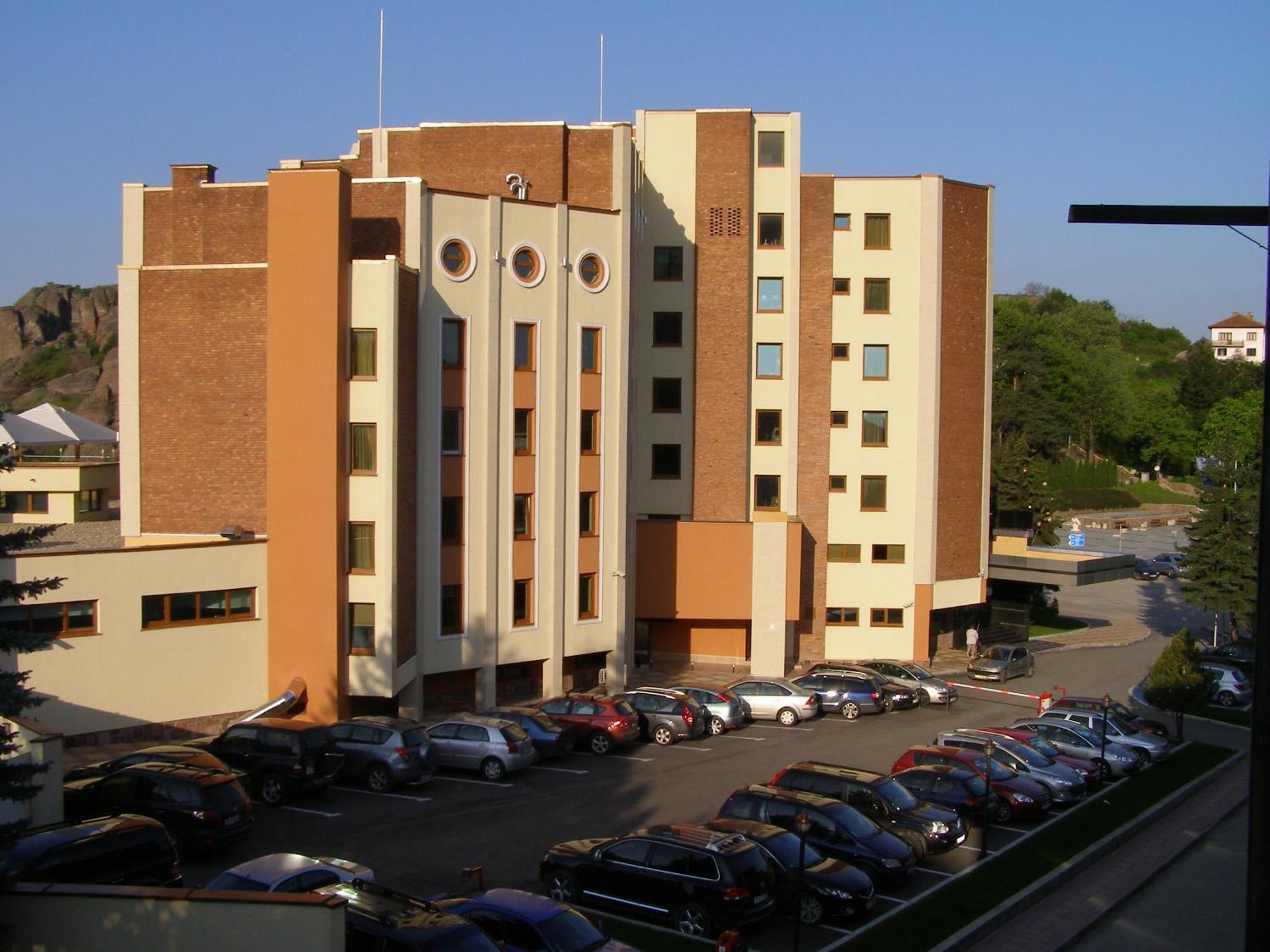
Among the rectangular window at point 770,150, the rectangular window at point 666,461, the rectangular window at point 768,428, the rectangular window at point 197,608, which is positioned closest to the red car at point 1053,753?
the rectangular window at point 768,428

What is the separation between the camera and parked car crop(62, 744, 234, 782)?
834 inches

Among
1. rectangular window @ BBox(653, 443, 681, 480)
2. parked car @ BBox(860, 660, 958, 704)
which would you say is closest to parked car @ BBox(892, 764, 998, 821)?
parked car @ BBox(860, 660, 958, 704)

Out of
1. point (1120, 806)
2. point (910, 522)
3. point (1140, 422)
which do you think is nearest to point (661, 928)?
point (1120, 806)

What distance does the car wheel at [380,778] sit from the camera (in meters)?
24.5

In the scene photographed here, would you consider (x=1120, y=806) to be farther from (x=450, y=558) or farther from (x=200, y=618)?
(x=200, y=618)

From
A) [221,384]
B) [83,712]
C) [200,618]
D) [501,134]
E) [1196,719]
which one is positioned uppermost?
[501,134]

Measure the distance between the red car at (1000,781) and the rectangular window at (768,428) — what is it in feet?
68.6

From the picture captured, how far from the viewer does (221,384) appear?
103 ft

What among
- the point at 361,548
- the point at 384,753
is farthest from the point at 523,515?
the point at 384,753

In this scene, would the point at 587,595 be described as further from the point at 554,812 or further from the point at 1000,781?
the point at 1000,781

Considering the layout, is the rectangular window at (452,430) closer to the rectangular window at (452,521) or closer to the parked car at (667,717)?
the rectangular window at (452,521)

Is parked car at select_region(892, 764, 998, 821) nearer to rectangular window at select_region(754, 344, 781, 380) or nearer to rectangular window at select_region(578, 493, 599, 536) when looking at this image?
rectangular window at select_region(578, 493, 599, 536)

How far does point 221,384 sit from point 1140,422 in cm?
11370

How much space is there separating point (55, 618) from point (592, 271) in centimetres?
1826
